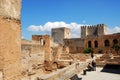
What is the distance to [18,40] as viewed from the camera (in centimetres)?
501

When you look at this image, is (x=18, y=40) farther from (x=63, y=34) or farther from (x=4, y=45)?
(x=63, y=34)

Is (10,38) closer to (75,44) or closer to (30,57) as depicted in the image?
(30,57)

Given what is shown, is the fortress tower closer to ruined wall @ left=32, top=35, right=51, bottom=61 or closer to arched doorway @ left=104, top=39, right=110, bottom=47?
arched doorway @ left=104, top=39, right=110, bottom=47

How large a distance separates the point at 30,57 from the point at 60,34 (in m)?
36.3

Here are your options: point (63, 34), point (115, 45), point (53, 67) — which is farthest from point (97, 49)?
point (53, 67)

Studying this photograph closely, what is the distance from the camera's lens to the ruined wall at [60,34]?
50.4 metres

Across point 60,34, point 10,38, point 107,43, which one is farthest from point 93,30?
point 10,38

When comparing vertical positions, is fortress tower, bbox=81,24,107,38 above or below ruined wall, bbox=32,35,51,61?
above

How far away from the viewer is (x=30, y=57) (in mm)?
14969

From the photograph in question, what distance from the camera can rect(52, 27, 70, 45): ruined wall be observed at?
50.4 m

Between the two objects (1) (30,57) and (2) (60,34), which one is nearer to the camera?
(1) (30,57)

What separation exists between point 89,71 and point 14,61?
717 centimetres

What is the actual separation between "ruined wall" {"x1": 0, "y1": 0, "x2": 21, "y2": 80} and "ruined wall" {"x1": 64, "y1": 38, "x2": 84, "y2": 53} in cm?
3947

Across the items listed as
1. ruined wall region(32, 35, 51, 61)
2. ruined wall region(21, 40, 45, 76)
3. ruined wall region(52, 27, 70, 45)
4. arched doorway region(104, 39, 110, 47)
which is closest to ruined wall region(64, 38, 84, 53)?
ruined wall region(52, 27, 70, 45)
